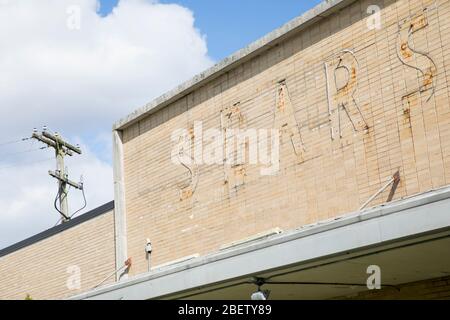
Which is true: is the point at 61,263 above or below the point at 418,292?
above

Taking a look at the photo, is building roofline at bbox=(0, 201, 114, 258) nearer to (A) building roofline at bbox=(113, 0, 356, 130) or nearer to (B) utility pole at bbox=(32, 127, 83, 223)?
(A) building roofline at bbox=(113, 0, 356, 130)

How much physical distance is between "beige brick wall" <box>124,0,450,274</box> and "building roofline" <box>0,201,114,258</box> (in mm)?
1366

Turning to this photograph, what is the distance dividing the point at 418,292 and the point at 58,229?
36.0 feet

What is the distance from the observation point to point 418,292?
495 inches

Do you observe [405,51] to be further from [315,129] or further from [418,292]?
[418,292]

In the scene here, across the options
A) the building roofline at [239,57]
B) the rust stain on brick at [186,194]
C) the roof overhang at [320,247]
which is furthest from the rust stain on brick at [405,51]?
the rust stain on brick at [186,194]

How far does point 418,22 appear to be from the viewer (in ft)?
43.3

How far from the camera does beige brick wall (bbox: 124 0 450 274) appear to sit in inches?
510

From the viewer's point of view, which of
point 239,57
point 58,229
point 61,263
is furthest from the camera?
point 58,229

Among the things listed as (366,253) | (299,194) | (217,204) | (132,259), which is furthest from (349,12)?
(132,259)

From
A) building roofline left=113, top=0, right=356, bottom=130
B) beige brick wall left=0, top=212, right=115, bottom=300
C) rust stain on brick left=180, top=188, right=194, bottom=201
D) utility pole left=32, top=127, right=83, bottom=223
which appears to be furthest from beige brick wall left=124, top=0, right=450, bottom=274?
utility pole left=32, top=127, right=83, bottom=223

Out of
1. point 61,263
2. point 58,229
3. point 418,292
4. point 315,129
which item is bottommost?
point 418,292

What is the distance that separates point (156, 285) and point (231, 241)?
10.5 ft

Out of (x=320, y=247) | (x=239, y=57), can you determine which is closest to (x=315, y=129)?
(x=239, y=57)
